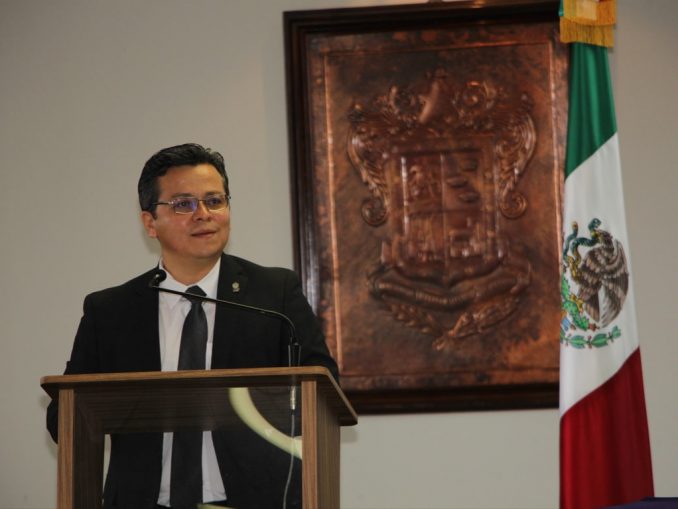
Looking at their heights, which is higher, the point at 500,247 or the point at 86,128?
the point at 86,128

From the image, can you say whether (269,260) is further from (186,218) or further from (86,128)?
(186,218)

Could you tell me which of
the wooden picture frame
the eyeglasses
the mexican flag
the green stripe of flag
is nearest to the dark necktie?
the eyeglasses

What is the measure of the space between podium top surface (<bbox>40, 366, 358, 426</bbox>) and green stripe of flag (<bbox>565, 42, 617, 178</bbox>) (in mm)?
2199

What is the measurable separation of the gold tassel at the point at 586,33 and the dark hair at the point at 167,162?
1744 millimetres

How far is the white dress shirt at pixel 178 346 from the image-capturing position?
7.91 ft

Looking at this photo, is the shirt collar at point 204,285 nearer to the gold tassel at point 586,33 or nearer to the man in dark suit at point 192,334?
the man in dark suit at point 192,334

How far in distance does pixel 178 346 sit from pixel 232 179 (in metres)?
1.85

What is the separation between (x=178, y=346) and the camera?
9.54ft

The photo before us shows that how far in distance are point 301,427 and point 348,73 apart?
262 centimetres

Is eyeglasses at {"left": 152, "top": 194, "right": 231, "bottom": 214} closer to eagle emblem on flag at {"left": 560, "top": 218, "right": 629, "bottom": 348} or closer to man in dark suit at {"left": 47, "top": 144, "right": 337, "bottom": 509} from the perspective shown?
man in dark suit at {"left": 47, "top": 144, "right": 337, "bottom": 509}

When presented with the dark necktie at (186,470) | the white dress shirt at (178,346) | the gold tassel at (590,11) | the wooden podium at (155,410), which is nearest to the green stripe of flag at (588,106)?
the gold tassel at (590,11)

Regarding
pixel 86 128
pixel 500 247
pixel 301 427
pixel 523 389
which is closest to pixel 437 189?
pixel 500 247

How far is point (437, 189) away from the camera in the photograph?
15.0 ft

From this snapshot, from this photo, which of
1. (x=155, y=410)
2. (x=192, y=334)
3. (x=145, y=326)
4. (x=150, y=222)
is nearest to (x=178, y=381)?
(x=155, y=410)
